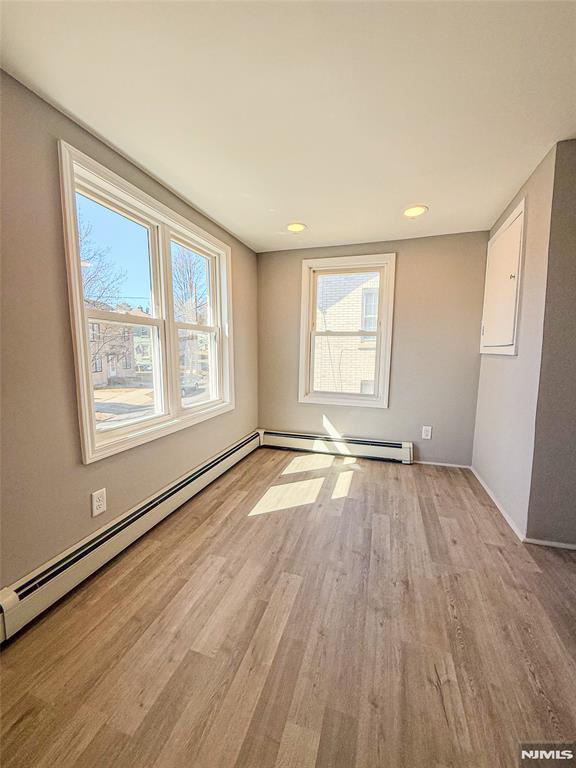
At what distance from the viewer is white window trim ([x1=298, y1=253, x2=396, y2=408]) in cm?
316

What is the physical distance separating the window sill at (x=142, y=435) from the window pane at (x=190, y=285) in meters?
0.78

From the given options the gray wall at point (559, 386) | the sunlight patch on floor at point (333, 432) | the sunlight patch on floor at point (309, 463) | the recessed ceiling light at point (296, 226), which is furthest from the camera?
the sunlight patch on floor at point (333, 432)

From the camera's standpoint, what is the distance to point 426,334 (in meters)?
3.09

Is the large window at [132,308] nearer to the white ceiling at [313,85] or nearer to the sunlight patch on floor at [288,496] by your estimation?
the white ceiling at [313,85]

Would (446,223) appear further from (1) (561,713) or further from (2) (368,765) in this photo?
(2) (368,765)

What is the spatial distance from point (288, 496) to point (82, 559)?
4.70ft

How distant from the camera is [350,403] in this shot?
3418 mm

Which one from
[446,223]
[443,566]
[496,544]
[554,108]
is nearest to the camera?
[554,108]

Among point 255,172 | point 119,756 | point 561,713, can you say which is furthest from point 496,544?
point 255,172

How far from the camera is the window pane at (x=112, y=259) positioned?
1.67 meters

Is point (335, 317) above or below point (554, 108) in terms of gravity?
below

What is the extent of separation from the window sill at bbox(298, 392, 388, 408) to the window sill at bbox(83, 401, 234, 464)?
121 centimetres

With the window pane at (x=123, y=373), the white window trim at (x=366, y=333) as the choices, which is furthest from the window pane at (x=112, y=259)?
the white window trim at (x=366, y=333)

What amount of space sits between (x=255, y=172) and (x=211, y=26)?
885mm
